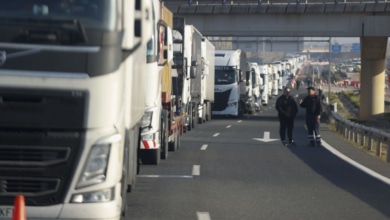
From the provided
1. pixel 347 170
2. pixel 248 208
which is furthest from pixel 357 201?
pixel 347 170

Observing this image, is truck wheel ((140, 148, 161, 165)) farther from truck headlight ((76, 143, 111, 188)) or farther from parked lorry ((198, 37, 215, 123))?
parked lorry ((198, 37, 215, 123))

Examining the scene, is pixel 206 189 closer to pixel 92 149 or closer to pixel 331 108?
pixel 92 149

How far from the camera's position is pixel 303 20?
52.0m

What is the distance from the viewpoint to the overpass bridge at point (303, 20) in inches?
1991

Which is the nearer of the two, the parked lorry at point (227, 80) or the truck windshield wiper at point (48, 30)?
the truck windshield wiper at point (48, 30)

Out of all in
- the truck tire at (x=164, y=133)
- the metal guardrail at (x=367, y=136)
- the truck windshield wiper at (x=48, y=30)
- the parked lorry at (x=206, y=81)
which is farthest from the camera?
the parked lorry at (x=206, y=81)

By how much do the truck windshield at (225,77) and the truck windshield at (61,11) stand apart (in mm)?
40187

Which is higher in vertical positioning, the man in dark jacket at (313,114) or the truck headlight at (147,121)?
the truck headlight at (147,121)

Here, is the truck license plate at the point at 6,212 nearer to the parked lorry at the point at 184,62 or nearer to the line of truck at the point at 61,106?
the line of truck at the point at 61,106

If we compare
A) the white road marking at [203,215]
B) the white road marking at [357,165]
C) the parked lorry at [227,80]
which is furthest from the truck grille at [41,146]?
the parked lorry at [227,80]

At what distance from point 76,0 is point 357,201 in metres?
6.95

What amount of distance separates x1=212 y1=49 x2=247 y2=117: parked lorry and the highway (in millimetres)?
23362

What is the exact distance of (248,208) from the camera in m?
13.3

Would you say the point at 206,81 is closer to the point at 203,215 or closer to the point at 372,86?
the point at 372,86
